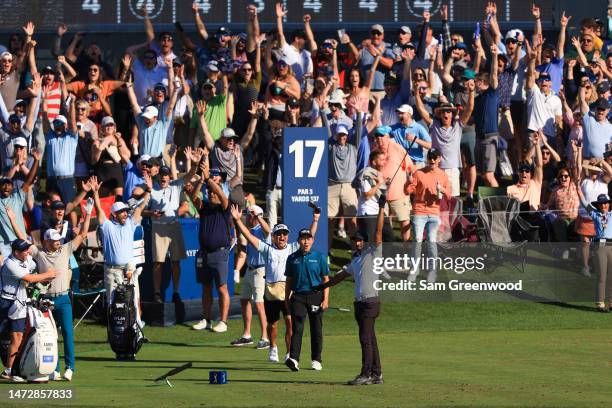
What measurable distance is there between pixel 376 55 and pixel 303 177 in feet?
21.4

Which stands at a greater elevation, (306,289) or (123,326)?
(306,289)

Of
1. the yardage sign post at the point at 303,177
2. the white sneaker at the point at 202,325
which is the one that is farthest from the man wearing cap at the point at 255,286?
the white sneaker at the point at 202,325

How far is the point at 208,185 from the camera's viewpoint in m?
23.7

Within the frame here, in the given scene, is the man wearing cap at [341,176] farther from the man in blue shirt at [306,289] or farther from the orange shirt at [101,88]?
the man in blue shirt at [306,289]

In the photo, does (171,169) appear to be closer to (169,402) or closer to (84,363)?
(84,363)

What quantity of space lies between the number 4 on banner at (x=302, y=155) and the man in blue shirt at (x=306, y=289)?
3.86 metres

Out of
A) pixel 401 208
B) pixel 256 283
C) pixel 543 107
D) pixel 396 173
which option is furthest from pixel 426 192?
pixel 256 283

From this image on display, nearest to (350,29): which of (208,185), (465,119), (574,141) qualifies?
(465,119)

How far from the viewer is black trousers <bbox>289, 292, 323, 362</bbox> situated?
62.9 ft

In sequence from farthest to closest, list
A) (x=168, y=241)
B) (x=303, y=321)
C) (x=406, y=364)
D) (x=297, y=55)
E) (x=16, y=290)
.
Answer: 1. (x=297, y=55)
2. (x=168, y=241)
3. (x=406, y=364)
4. (x=303, y=321)
5. (x=16, y=290)

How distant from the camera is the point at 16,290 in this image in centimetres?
1894

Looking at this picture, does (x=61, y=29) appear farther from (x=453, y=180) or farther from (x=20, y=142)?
(x=453, y=180)

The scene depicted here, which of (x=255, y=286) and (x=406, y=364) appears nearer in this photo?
(x=406, y=364)

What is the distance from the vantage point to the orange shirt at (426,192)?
25594 mm
